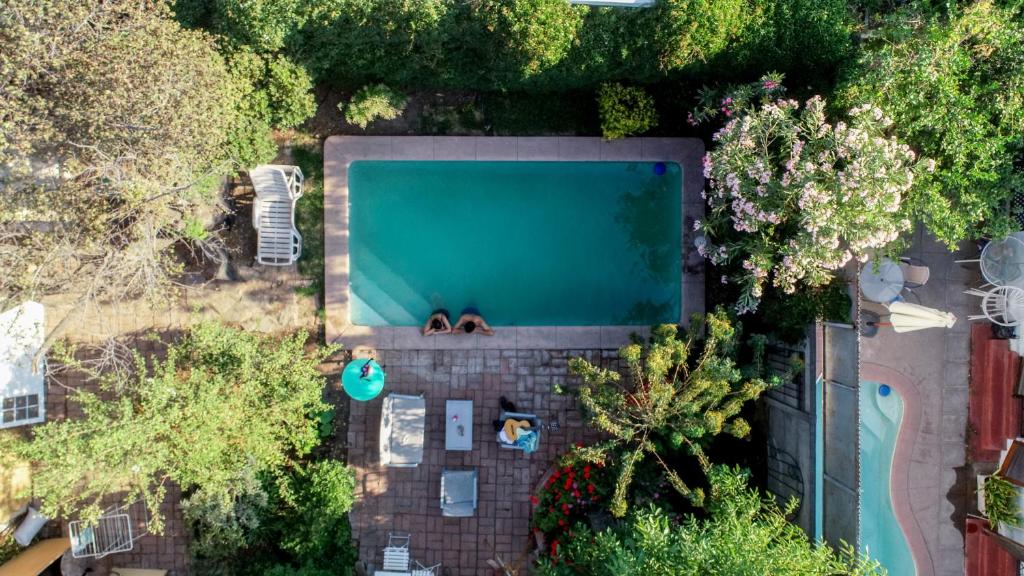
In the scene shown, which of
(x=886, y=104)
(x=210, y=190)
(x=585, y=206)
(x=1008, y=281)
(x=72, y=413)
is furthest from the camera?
(x=585, y=206)

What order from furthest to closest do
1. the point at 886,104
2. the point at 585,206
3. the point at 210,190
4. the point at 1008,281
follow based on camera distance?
the point at 585,206
the point at 210,190
the point at 1008,281
the point at 886,104

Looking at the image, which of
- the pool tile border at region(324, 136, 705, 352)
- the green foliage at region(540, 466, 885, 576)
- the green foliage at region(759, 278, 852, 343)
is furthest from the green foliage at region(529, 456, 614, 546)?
the green foliage at region(759, 278, 852, 343)

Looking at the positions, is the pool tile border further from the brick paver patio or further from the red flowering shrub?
the red flowering shrub

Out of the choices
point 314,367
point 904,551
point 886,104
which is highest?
point 886,104

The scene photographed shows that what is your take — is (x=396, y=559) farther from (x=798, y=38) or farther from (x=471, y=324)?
(x=798, y=38)

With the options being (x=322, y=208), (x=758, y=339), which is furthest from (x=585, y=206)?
(x=322, y=208)

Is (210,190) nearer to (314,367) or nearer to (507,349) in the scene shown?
(314,367)
